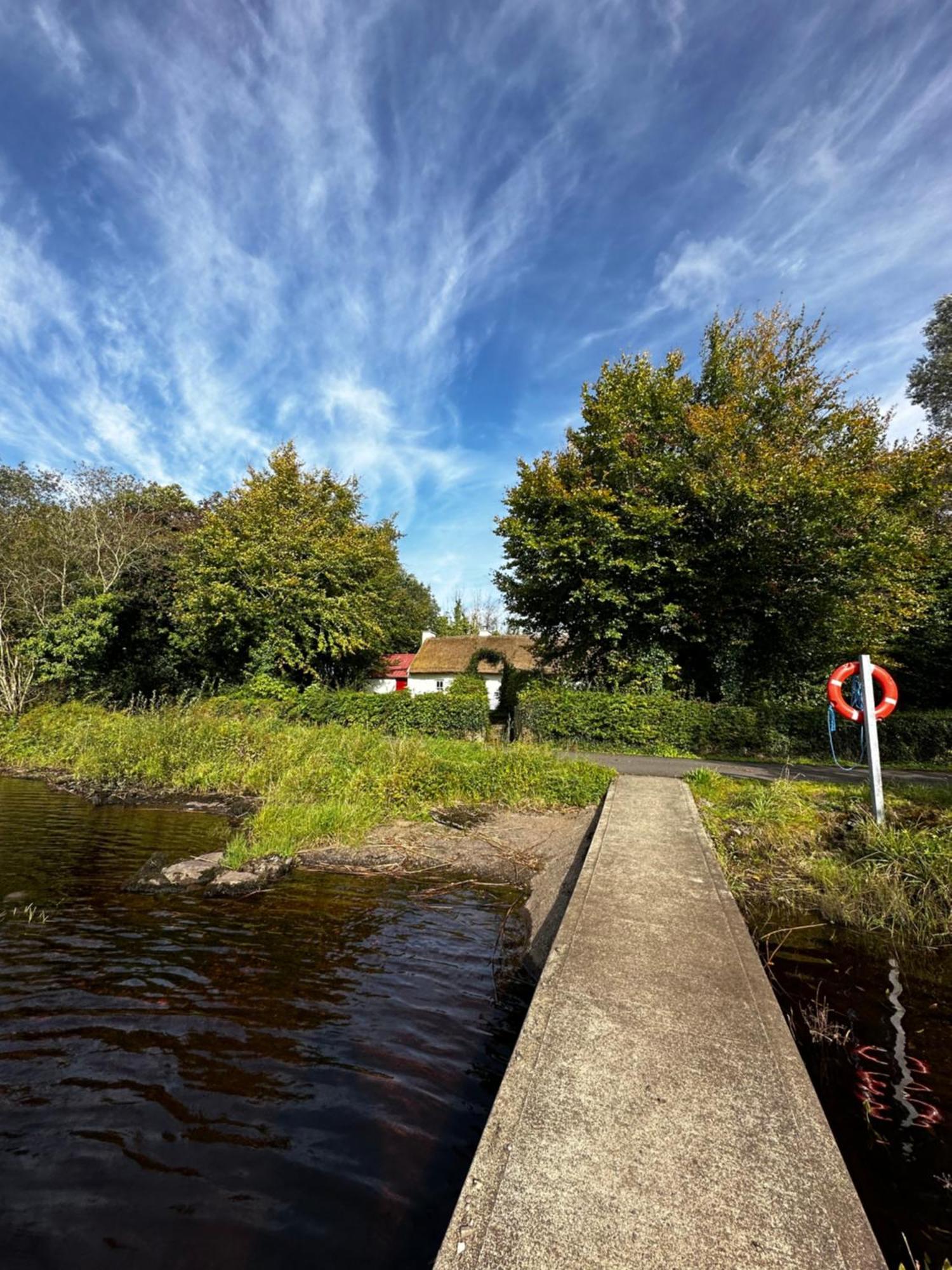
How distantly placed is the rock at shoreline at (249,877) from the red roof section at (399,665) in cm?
3231

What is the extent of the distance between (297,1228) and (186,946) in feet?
9.93

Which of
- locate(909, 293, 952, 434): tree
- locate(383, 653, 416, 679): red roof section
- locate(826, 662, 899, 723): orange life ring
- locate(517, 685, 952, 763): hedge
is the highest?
locate(909, 293, 952, 434): tree

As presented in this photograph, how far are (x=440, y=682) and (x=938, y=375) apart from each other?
29.3 meters

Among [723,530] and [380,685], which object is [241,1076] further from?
[380,685]

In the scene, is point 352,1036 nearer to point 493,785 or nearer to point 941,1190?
point 941,1190


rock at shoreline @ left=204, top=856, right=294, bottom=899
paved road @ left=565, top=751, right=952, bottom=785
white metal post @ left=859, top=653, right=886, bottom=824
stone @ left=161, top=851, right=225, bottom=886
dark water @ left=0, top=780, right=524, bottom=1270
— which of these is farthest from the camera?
paved road @ left=565, top=751, right=952, bottom=785

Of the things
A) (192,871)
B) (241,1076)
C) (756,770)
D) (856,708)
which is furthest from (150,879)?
(756,770)

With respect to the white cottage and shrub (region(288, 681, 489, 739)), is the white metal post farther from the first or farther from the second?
the white cottage

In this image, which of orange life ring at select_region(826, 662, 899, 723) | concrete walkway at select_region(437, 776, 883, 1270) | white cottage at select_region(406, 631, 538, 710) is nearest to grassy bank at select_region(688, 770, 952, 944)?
orange life ring at select_region(826, 662, 899, 723)

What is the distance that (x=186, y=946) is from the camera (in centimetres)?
477

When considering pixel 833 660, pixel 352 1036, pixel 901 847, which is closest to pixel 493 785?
pixel 901 847

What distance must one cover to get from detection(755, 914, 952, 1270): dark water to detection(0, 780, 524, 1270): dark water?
1715 mm

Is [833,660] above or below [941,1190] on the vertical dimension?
above

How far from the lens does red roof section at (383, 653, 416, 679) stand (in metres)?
41.3
